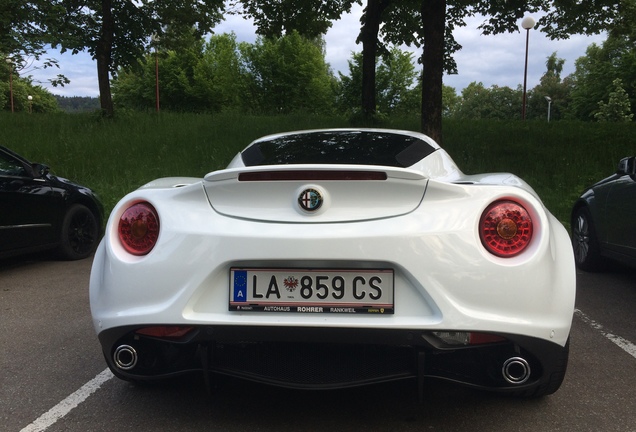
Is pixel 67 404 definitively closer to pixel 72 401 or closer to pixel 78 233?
pixel 72 401

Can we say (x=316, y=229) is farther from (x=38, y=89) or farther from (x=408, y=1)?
(x=38, y=89)

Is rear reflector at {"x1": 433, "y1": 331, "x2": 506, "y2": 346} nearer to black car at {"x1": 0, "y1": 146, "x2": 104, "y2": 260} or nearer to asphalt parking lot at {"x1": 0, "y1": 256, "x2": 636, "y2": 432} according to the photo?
asphalt parking lot at {"x1": 0, "y1": 256, "x2": 636, "y2": 432}

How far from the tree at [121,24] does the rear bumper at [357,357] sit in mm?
13515

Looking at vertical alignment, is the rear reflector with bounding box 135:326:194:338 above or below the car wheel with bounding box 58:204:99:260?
above

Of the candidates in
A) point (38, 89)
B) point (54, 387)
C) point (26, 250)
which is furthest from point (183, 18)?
point (38, 89)

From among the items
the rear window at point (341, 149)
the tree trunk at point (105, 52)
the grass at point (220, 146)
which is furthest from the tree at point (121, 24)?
the rear window at point (341, 149)

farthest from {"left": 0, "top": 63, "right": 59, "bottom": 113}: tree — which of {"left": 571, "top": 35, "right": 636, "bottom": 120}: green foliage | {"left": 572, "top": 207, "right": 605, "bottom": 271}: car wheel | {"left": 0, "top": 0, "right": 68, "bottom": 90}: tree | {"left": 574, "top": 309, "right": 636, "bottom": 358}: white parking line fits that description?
{"left": 574, "top": 309, "right": 636, "bottom": 358}: white parking line

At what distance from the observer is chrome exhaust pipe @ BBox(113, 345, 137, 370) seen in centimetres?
249

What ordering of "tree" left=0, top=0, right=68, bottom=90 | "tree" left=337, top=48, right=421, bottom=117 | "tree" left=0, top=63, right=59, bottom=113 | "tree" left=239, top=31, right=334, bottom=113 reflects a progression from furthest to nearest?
"tree" left=0, top=63, right=59, bottom=113 → "tree" left=337, top=48, right=421, bottom=117 → "tree" left=239, top=31, right=334, bottom=113 → "tree" left=0, top=0, right=68, bottom=90

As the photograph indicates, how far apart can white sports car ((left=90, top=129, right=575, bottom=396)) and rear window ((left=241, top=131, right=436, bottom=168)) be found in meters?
0.63

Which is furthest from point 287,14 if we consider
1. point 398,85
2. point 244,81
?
point 398,85

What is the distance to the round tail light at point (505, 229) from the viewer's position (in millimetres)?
2289

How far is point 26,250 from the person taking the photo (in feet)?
19.8

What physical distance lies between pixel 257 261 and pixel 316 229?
0.90ft
